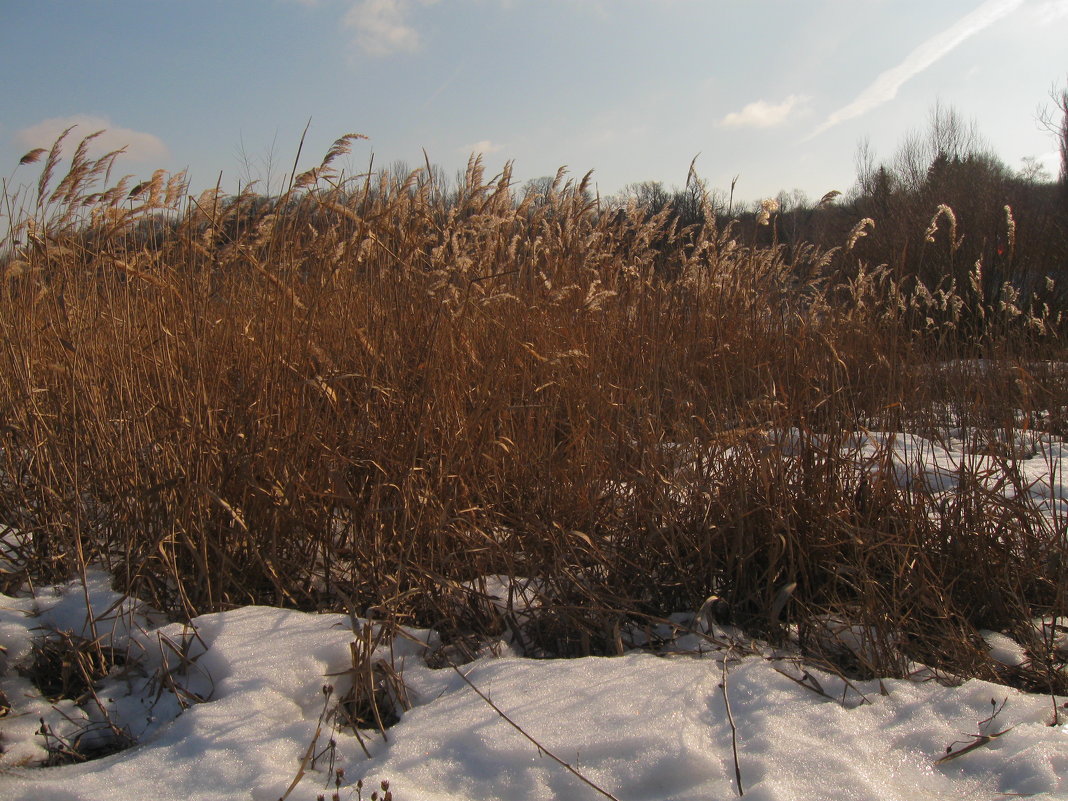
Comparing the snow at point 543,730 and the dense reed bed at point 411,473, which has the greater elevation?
the dense reed bed at point 411,473

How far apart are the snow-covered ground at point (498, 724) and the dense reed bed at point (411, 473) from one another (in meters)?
0.15

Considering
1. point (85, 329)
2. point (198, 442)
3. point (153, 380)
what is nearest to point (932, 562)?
point (198, 442)

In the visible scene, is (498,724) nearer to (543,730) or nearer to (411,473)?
(543,730)

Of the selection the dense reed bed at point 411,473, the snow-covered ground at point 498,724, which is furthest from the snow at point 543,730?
the dense reed bed at point 411,473

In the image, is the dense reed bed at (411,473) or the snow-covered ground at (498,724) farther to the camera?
the dense reed bed at (411,473)

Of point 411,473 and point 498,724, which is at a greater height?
point 411,473

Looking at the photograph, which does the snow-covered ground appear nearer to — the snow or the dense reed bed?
the snow

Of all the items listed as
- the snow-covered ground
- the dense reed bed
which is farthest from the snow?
the dense reed bed

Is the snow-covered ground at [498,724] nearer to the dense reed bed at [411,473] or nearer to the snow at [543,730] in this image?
the snow at [543,730]

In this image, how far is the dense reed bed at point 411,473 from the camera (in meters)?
2.02

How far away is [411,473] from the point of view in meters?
2.03

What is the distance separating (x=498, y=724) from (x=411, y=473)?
737mm

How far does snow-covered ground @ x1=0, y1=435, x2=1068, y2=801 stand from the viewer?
1390 mm

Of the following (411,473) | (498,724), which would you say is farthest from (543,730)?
(411,473)
